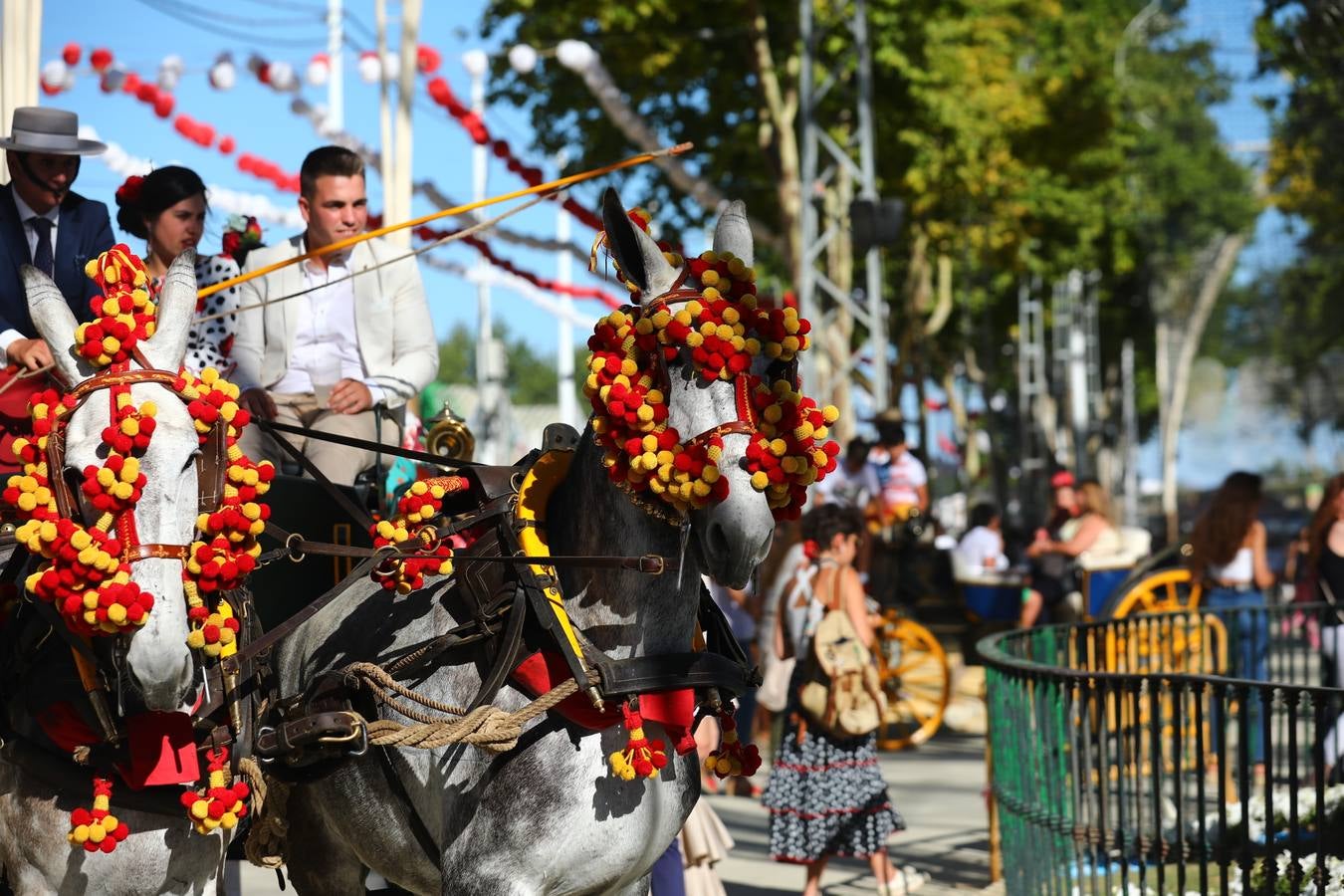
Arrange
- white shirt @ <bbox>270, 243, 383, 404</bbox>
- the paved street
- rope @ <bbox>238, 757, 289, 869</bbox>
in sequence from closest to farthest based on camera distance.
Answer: rope @ <bbox>238, 757, 289, 869</bbox> < white shirt @ <bbox>270, 243, 383, 404</bbox> < the paved street

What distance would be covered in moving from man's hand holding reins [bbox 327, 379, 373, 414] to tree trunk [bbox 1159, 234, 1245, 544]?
84.6 ft

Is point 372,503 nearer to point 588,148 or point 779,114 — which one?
point 779,114

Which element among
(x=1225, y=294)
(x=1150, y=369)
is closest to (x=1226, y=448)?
(x=1225, y=294)

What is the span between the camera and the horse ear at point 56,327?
13.4 feet

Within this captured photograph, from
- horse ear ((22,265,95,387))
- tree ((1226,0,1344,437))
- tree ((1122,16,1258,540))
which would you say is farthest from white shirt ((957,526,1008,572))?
horse ear ((22,265,95,387))

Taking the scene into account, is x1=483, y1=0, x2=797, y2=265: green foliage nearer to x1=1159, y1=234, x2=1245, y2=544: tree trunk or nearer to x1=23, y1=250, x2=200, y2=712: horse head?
x1=1159, y1=234, x2=1245, y2=544: tree trunk

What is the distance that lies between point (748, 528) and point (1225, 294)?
35111 mm

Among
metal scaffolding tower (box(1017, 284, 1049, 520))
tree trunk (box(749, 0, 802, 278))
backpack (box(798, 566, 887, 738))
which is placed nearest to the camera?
backpack (box(798, 566, 887, 738))

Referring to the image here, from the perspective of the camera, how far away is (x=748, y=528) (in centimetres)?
400

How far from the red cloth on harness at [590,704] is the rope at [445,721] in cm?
4

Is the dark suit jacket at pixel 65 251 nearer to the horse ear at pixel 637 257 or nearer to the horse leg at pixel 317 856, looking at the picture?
the horse leg at pixel 317 856

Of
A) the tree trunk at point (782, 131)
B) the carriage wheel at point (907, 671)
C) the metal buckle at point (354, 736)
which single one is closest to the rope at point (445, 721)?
the metal buckle at point (354, 736)

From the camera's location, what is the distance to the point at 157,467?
12.9 ft

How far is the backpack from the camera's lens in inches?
353
